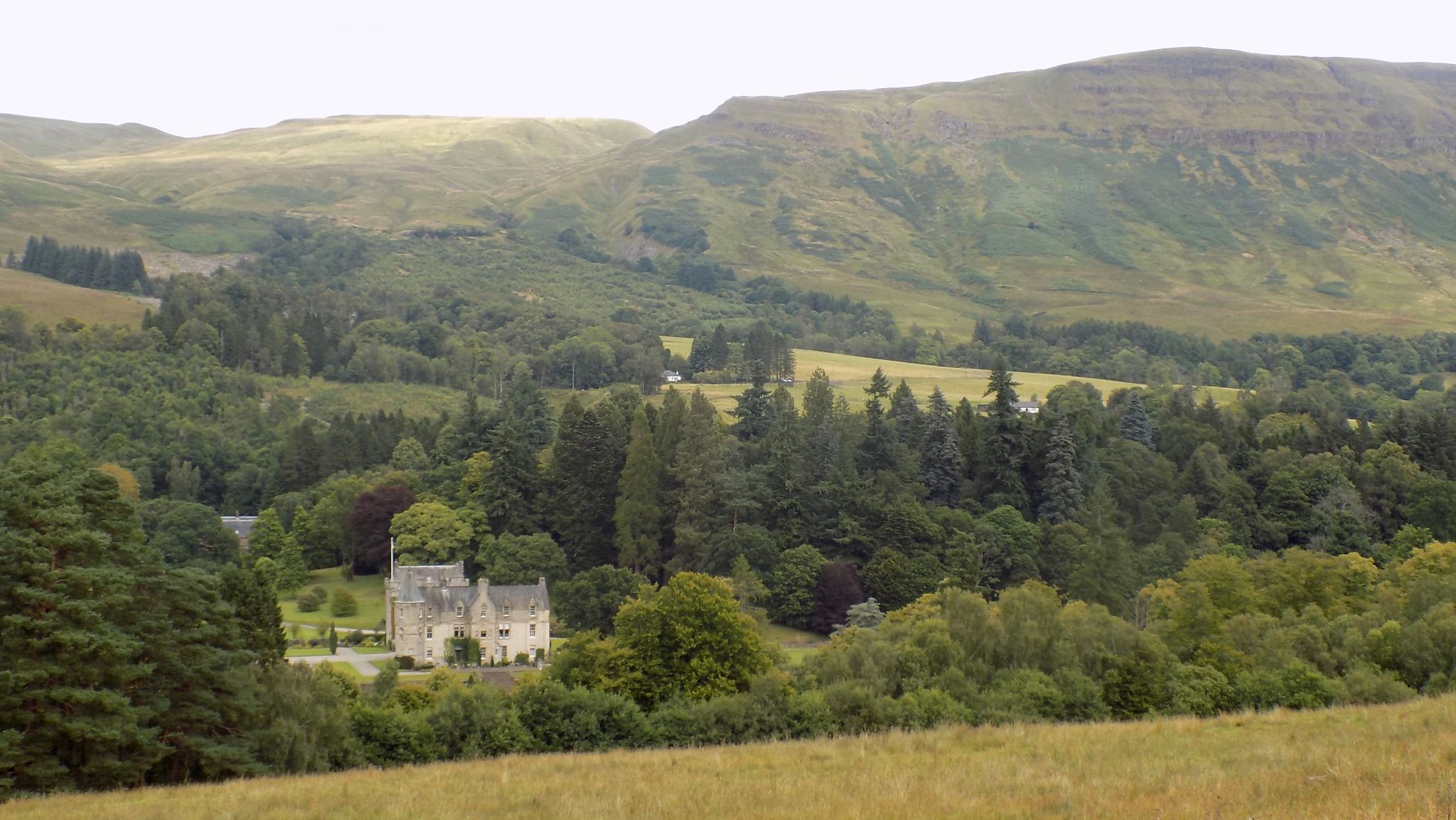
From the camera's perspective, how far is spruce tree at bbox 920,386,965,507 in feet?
298

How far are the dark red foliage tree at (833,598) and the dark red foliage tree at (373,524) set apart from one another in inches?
1176

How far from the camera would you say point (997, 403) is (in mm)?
94625

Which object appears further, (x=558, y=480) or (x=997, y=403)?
(x=997, y=403)

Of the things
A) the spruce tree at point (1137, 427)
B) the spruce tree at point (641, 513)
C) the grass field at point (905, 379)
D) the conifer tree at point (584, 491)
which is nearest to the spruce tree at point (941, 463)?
the spruce tree at point (1137, 427)

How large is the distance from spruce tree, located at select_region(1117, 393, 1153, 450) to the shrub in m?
58.4

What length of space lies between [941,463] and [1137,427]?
20811 millimetres

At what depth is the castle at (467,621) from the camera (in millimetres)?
70125

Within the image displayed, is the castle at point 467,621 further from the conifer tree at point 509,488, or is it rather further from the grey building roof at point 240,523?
the grey building roof at point 240,523

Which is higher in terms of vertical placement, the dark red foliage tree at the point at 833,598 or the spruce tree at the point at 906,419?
the spruce tree at the point at 906,419

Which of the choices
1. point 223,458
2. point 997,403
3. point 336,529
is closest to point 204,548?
point 336,529

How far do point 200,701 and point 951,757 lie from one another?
779 inches

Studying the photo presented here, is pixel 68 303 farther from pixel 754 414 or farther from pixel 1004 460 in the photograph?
pixel 1004 460

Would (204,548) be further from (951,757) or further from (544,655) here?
(951,757)

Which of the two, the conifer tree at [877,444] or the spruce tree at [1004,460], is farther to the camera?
the conifer tree at [877,444]
